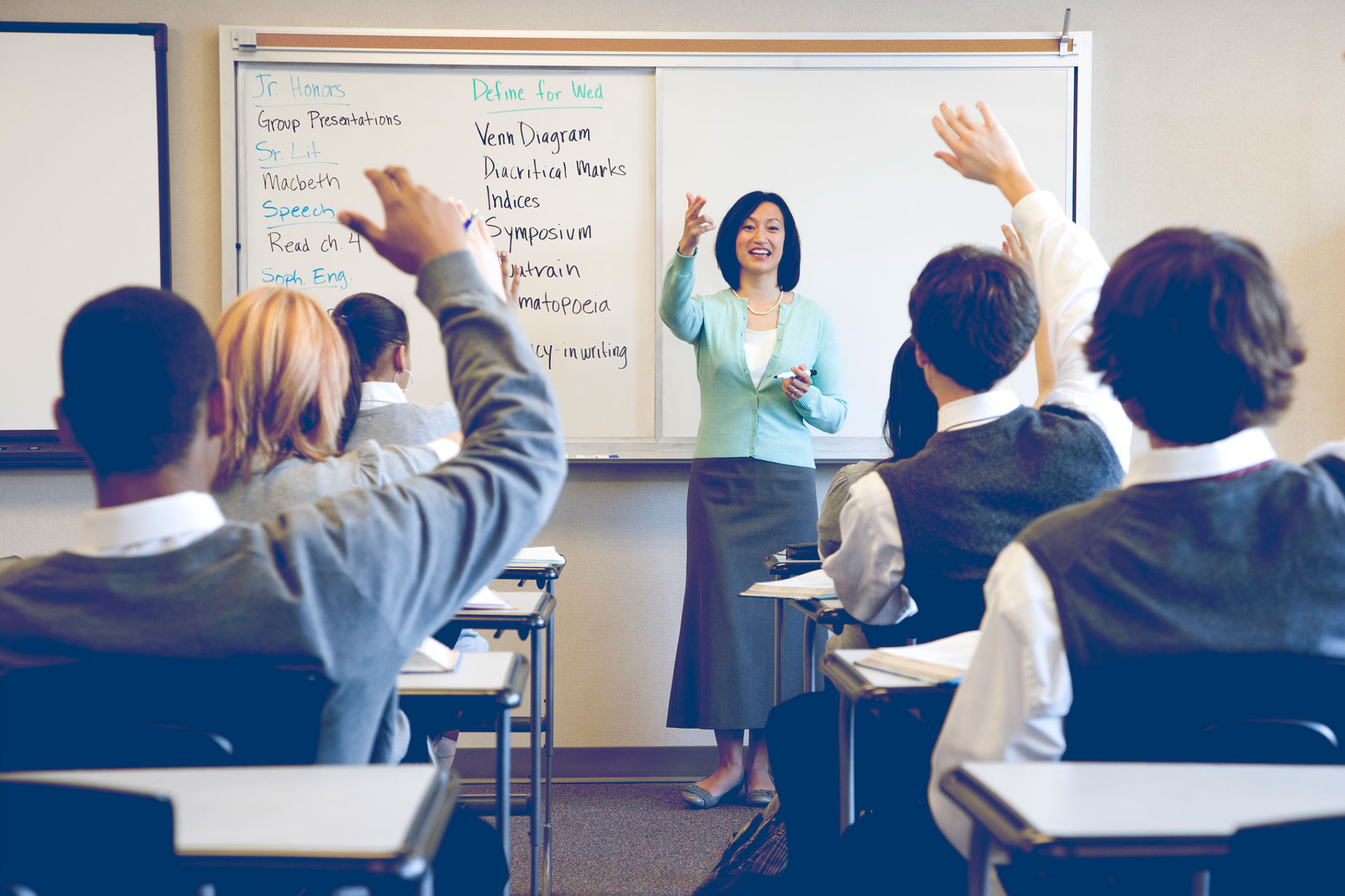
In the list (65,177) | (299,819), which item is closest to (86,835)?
(299,819)

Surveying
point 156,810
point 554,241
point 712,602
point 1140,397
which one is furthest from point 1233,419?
point 554,241

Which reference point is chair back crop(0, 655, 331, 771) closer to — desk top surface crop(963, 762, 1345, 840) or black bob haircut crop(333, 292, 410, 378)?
desk top surface crop(963, 762, 1345, 840)

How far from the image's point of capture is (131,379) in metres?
0.92

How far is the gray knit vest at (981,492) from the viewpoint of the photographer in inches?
57.9

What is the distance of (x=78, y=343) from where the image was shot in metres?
0.91

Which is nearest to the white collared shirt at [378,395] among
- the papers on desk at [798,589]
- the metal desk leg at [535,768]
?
the metal desk leg at [535,768]

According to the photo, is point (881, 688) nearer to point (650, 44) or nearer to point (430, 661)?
point (430, 661)

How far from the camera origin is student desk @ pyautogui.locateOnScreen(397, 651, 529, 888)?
1.20m

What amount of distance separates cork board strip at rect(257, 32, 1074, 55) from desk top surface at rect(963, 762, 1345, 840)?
9.35 feet

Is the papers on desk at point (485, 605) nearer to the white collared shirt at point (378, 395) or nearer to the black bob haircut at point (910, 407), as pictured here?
the white collared shirt at point (378, 395)

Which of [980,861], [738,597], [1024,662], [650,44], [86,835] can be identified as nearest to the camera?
[86,835]

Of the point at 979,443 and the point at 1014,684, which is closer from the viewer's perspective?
the point at 1014,684

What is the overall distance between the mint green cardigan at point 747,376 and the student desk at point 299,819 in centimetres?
229

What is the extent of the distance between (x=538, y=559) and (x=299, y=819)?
158cm
